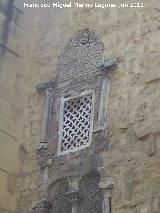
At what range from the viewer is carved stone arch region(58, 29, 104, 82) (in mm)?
9867

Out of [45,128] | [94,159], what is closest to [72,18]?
[45,128]

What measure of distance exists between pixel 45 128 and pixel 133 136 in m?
1.79

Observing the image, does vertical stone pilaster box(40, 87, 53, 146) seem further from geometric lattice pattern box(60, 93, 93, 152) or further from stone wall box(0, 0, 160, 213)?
geometric lattice pattern box(60, 93, 93, 152)

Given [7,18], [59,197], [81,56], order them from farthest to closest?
1. [7,18]
2. [81,56]
3. [59,197]

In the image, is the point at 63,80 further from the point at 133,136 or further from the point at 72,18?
the point at 133,136

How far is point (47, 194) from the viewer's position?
931cm

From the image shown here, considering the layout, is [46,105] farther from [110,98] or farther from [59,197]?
[59,197]

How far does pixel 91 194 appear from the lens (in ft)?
29.1

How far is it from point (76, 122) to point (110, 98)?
28.4 inches

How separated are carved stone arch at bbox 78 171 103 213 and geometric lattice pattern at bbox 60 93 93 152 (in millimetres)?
563

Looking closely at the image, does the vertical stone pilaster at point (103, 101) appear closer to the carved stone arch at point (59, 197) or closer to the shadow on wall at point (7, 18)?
the carved stone arch at point (59, 197)

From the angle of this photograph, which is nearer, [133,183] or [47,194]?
[133,183]

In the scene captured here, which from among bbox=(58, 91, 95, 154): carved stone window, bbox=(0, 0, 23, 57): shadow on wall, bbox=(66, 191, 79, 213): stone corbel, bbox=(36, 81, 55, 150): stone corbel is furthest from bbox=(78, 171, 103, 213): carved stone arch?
bbox=(0, 0, 23, 57): shadow on wall

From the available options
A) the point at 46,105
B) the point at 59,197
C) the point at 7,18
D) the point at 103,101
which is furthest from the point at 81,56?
the point at 59,197
